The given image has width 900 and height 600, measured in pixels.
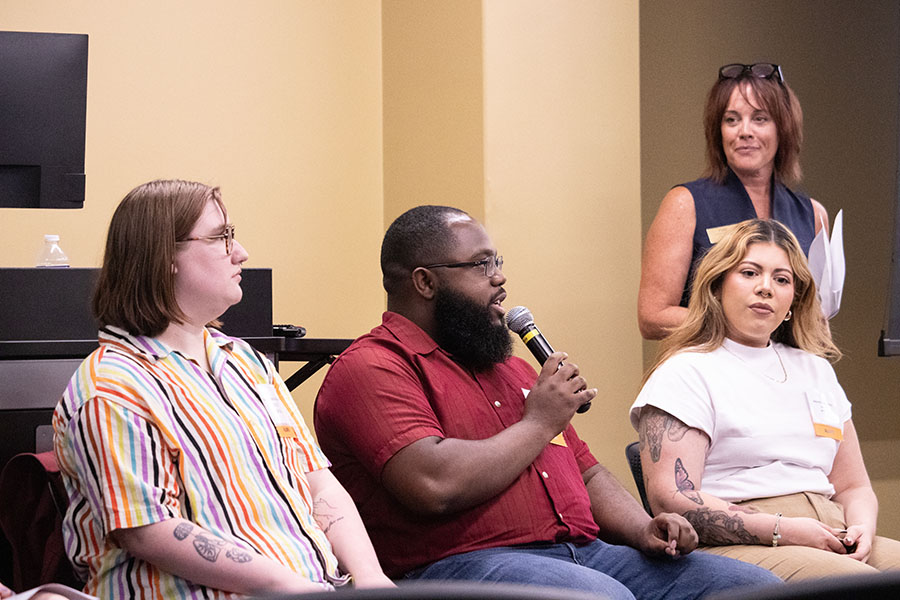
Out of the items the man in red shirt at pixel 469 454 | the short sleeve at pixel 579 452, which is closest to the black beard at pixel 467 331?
the man in red shirt at pixel 469 454

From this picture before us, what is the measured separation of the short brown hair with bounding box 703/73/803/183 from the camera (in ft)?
9.98

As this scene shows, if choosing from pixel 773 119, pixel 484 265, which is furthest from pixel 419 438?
pixel 773 119

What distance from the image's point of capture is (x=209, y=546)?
1.60 m

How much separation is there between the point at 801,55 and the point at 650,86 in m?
0.74

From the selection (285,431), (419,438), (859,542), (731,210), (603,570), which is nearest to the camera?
(285,431)

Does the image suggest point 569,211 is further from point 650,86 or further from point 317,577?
point 317,577

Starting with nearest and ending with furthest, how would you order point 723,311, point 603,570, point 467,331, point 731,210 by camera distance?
point 603,570 → point 467,331 → point 723,311 → point 731,210

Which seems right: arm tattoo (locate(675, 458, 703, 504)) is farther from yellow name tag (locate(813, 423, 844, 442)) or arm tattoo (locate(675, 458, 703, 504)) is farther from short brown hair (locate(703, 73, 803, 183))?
short brown hair (locate(703, 73, 803, 183))

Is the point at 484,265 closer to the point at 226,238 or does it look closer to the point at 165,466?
the point at 226,238

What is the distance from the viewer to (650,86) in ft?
14.1

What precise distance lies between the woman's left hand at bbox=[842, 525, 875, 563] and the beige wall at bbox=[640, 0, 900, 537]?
224 cm

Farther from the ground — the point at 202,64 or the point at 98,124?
the point at 202,64

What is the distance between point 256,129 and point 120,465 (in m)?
2.45

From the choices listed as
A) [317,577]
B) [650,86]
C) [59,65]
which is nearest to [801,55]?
[650,86]
